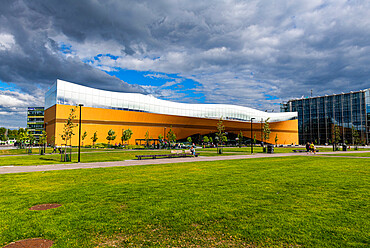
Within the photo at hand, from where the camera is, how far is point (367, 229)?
4824 millimetres

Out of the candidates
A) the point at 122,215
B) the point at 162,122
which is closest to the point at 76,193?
the point at 122,215

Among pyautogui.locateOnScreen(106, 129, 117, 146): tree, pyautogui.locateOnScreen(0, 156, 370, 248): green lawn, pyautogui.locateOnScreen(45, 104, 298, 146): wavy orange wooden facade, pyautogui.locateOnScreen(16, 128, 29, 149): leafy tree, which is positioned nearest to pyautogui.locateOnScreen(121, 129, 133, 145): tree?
pyautogui.locateOnScreen(106, 129, 117, 146): tree

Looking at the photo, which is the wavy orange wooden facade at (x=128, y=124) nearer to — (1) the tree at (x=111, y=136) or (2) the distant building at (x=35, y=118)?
(1) the tree at (x=111, y=136)

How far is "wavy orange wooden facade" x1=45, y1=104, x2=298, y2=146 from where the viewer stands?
5344cm

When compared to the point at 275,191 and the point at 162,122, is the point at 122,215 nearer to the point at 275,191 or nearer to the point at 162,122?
the point at 275,191

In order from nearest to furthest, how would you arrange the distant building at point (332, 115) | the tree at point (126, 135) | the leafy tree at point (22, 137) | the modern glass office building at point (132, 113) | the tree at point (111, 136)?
the leafy tree at point (22, 137)
the modern glass office building at point (132, 113)
the tree at point (111, 136)
the tree at point (126, 135)
the distant building at point (332, 115)

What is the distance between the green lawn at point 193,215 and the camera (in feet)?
14.8

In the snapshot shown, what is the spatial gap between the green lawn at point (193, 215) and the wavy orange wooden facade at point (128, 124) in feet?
160

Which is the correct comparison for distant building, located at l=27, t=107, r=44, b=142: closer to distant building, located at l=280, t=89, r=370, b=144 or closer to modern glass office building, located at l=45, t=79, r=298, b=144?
modern glass office building, located at l=45, t=79, r=298, b=144

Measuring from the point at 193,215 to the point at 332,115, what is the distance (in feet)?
328

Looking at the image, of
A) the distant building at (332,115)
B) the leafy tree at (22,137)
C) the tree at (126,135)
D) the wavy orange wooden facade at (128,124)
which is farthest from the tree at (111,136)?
the distant building at (332,115)

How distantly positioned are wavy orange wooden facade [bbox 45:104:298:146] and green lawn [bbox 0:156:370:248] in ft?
160

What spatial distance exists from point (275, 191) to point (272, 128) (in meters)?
89.7

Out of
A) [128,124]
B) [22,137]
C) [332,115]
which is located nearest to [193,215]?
[22,137]
